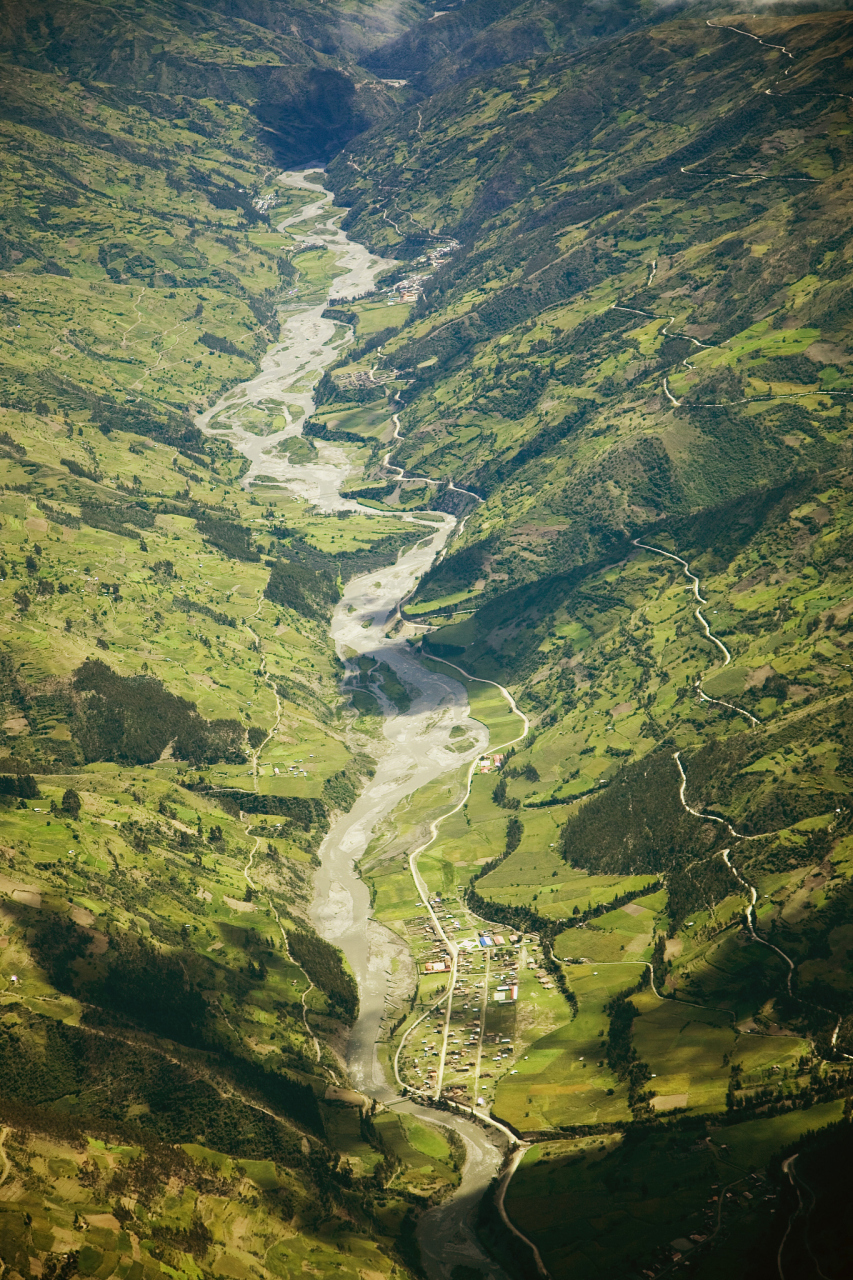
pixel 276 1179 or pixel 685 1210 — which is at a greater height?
pixel 685 1210

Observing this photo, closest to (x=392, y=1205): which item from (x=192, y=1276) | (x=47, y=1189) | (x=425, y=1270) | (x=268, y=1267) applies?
(x=425, y=1270)

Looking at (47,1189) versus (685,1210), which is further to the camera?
(685,1210)

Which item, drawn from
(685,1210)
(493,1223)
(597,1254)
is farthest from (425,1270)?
(685,1210)

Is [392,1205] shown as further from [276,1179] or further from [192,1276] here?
[192,1276]

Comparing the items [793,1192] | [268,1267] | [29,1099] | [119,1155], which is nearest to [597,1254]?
[793,1192]

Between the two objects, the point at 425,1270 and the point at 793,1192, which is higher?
the point at 793,1192

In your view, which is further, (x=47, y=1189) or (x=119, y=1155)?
(x=119, y=1155)

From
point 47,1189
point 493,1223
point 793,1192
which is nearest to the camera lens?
point 47,1189

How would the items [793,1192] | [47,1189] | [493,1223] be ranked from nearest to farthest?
[47,1189], [793,1192], [493,1223]

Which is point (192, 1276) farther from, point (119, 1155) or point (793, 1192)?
point (793, 1192)
